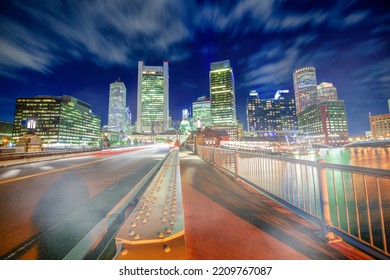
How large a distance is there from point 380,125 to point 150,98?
19724 cm

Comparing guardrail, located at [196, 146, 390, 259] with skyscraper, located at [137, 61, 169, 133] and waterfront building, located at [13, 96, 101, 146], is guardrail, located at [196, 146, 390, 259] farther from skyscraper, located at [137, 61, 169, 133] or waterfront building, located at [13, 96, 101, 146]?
skyscraper, located at [137, 61, 169, 133]

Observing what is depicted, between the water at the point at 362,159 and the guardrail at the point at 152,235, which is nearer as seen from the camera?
the guardrail at the point at 152,235

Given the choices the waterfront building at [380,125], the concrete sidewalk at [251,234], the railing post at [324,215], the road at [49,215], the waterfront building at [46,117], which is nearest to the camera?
the concrete sidewalk at [251,234]

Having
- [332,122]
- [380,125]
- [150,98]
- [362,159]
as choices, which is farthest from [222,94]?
[362,159]

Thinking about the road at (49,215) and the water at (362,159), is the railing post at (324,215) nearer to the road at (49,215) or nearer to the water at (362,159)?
the water at (362,159)

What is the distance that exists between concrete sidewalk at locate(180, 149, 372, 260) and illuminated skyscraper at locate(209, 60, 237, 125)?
182 metres

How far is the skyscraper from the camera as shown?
6619 inches

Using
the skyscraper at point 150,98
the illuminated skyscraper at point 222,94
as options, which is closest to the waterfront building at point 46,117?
the skyscraper at point 150,98

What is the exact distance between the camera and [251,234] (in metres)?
2.32

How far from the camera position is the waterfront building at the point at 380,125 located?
12169 centimetres

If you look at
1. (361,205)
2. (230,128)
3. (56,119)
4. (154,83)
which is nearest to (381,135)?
(230,128)

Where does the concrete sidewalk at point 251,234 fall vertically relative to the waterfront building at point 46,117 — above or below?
below

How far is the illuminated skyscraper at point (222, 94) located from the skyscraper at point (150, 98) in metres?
56.5

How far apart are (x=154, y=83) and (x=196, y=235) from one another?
185 metres
